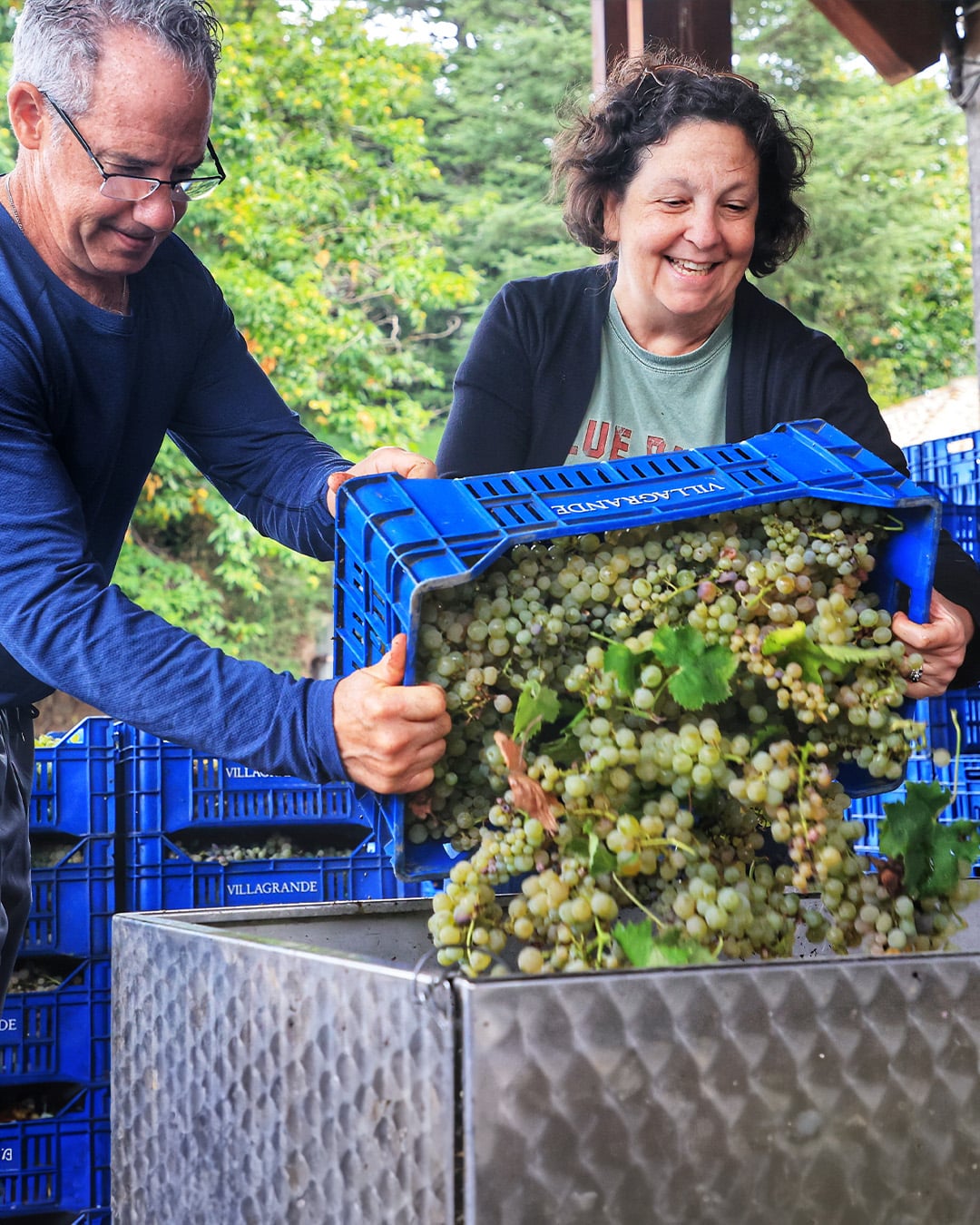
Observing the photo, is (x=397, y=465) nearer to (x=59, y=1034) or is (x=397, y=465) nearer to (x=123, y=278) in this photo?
(x=123, y=278)

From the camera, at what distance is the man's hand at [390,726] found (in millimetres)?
850

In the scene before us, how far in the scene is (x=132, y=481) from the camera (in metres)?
1.41

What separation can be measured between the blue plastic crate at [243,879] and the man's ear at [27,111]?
1.23m

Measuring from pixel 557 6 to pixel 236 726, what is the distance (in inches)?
510

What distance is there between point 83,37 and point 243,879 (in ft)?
4.66

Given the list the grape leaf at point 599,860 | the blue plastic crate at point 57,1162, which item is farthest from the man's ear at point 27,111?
the blue plastic crate at point 57,1162

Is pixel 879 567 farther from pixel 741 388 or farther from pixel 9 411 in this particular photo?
pixel 9 411

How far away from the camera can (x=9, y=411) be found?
1.13 meters

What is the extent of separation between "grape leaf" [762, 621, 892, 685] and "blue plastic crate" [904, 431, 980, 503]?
184 centimetres

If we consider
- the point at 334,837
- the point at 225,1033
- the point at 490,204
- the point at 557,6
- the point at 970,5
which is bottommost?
the point at 225,1033

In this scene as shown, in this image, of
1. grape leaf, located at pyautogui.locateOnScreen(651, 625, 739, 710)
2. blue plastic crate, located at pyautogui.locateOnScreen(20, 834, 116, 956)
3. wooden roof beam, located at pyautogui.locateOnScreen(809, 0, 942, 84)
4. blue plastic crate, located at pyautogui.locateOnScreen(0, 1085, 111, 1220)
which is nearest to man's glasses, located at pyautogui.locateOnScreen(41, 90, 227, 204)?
grape leaf, located at pyautogui.locateOnScreen(651, 625, 739, 710)

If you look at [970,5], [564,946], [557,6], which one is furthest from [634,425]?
[557,6]

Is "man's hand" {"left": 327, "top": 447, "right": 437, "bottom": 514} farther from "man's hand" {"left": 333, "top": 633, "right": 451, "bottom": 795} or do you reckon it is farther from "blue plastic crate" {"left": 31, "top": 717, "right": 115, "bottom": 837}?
"blue plastic crate" {"left": 31, "top": 717, "right": 115, "bottom": 837}

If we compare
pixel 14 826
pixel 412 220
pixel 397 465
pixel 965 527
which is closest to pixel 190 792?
pixel 14 826
